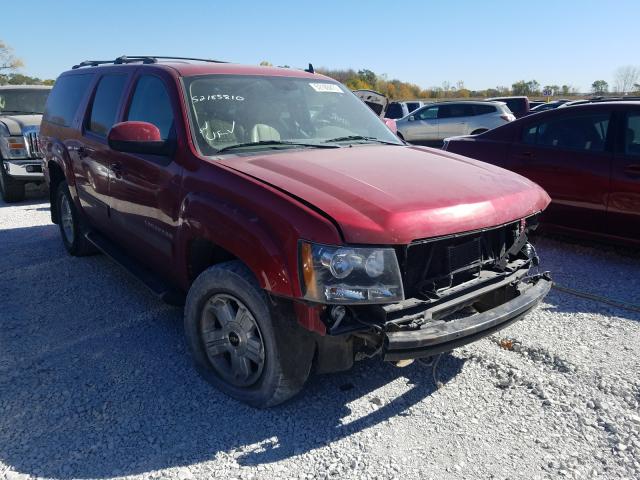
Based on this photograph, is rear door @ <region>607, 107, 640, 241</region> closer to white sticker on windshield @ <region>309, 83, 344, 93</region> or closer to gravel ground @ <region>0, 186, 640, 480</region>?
gravel ground @ <region>0, 186, 640, 480</region>

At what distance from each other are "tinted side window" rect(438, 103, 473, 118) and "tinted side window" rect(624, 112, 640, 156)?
Result: 35.7ft

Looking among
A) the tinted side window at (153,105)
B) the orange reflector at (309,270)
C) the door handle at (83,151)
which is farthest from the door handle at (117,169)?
the orange reflector at (309,270)

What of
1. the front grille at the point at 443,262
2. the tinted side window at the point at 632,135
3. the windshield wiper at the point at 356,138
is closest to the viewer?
the front grille at the point at 443,262

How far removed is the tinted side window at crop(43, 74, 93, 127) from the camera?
16.9 ft

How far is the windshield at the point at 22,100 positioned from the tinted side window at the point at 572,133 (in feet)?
28.2

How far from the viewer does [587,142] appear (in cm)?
569

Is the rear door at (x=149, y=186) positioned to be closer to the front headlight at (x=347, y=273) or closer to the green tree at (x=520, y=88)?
the front headlight at (x=347, y=273)

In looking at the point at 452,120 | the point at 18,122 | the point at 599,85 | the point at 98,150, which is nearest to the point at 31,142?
the point at 18,122

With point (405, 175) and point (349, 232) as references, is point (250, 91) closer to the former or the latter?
point (405, 175)

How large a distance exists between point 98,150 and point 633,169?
194 inches

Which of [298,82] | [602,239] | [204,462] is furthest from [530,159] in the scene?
[204,462]

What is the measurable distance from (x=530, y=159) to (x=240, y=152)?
13.1 ft

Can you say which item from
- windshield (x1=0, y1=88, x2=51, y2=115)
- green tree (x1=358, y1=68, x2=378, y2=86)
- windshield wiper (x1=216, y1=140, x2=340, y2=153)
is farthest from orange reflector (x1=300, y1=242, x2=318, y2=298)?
green tree (x1=358, y1=68, x2=378, y2=86)

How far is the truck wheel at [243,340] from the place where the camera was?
2.71 metres
